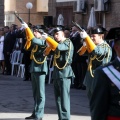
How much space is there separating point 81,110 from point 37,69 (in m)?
2.29

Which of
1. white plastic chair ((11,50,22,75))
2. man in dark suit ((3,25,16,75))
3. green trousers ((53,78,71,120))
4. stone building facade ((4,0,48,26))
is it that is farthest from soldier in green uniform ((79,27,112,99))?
stone building facade ((4,0,48,26))

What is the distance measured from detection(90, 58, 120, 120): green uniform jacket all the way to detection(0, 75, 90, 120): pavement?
20.7 feet

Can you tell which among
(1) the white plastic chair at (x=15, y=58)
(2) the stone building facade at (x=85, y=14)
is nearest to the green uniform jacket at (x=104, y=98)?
(1) the white plastic chair at (x=15, y=58)

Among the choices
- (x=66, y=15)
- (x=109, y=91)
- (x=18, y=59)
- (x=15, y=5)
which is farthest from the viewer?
(x=15, y=5)

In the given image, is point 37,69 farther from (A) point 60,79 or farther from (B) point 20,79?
(B) point 20,79

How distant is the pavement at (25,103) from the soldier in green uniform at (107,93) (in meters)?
6.31

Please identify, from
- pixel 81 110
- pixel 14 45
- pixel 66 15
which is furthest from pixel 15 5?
pixel 81 110

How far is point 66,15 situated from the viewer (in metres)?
28.7

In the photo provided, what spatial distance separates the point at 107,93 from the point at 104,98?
0.05 m

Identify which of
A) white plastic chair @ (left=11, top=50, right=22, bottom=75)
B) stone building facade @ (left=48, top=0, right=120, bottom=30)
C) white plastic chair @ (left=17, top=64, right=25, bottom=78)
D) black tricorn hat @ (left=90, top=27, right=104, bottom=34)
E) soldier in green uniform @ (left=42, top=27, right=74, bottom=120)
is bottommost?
white plastic chair @ (left=17, top=64, right=25, bottom=78)

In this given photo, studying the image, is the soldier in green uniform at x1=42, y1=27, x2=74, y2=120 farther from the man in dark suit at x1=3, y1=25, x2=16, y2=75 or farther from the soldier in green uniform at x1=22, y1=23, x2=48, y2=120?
the man in dark suit at x1=3, y1=25, x2=16, y2=75

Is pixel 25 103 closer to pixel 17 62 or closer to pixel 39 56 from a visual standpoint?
pixel 39 56

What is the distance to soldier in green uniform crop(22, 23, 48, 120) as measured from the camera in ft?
34.3

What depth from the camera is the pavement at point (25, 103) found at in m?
11.4
